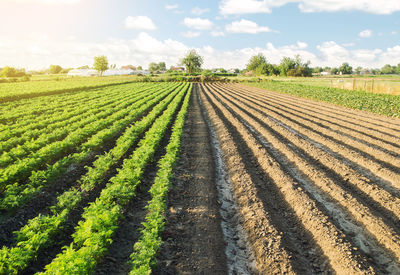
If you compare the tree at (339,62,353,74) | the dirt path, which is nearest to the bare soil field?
the dirt path

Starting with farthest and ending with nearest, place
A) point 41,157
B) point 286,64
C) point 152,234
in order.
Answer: point 286,64
point 41,157
point 152,234

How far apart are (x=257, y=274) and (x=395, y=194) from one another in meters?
5.38

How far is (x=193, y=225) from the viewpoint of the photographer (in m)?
5.85

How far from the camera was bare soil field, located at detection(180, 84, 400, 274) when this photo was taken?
4.81m

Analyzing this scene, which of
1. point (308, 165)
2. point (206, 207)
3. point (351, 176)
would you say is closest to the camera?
point (206, 207)

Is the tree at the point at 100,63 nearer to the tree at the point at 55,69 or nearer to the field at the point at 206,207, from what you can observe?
the tree at the point at 55,69

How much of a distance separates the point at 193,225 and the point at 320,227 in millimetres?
2827

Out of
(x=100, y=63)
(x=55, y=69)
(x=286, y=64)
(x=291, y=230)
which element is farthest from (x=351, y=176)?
(x=55, y=69)

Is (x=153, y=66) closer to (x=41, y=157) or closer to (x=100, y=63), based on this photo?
(x=100, y=63)

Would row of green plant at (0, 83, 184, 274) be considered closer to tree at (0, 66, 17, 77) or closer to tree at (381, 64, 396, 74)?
tree at (0, 66, 17, 77)

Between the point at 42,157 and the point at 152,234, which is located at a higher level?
the point at 42,157

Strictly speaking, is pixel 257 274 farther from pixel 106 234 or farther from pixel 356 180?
pixel 356 180

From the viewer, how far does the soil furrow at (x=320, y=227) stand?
178 inches

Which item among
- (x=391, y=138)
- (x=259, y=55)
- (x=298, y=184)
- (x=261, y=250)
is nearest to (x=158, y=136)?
(x=298, y=184)
